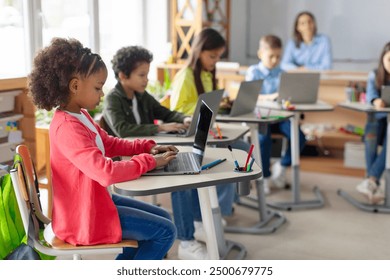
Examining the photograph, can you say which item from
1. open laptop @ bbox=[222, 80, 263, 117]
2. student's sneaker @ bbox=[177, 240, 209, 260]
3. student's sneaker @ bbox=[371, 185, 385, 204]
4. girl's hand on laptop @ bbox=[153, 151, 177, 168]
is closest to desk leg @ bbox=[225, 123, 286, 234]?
open laptop @ bbox=[222, 80, 263, 117]

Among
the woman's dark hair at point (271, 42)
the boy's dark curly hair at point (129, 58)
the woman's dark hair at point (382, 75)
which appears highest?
the woman's dark hair at point (271, 42)

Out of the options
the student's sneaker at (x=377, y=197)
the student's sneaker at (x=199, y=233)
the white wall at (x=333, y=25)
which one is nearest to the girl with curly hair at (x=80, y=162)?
the student's sneaker at (x=199, y=233)

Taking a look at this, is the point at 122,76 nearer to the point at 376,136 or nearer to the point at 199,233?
the point at 199,233

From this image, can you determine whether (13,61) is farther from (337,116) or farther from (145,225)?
(337,116)

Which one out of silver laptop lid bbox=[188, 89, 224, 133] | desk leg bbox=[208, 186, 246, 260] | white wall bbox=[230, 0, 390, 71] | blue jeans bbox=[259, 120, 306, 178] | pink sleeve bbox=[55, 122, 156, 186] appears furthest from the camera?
white wall bbox=[230, 0, 390, 71]

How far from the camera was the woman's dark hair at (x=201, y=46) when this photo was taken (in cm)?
304

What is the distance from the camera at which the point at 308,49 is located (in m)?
5.05

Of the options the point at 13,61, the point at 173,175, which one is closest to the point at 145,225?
the point at 173,175

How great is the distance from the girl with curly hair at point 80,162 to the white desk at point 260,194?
1.23 meters

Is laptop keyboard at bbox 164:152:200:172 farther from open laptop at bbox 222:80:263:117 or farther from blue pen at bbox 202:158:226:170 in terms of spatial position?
open laptop at bbox 222:80:263:117

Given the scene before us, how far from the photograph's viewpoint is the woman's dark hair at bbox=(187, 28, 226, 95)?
120 inches

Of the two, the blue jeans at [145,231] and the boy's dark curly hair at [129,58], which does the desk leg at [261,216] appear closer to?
the boy's dark curly hair at [129,58]

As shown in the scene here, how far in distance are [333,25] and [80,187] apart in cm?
481

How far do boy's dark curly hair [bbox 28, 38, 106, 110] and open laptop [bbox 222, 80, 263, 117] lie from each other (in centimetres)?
130
